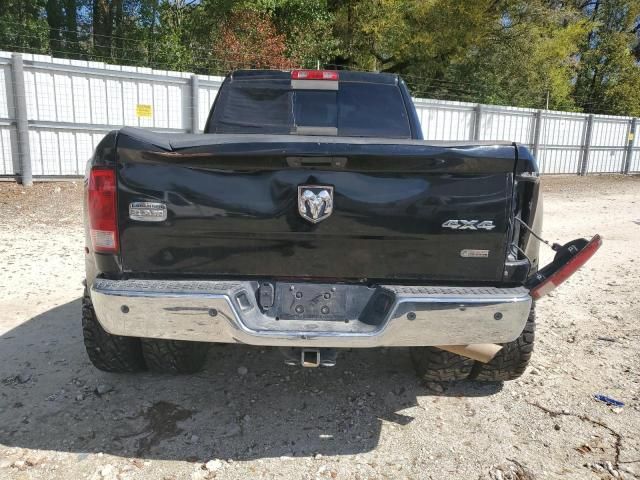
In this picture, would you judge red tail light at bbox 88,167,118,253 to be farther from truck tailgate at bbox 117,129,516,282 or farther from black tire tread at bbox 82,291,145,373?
black tire tread at bbox 82,291,145,373

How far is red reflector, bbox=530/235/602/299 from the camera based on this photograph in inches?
96.6

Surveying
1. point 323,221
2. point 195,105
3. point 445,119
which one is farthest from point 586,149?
point 323,221

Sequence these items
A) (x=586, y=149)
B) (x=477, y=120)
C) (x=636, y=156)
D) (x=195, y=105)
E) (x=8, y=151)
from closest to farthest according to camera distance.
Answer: (x=8, y=151), (x=195, y=105), (x=477, y=120), (x=586, y=149), (x=636, y=156)

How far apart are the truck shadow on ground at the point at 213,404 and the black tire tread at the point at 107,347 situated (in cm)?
15

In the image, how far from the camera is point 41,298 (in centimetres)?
486

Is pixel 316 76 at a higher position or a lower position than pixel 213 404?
higher

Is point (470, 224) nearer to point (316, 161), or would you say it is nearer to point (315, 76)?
point (316, 161)

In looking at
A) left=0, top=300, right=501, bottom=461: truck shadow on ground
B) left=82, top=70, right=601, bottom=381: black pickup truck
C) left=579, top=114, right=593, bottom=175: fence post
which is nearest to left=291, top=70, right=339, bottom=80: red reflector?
left=82, top=70, right=601, bottom=381: black pickup truck

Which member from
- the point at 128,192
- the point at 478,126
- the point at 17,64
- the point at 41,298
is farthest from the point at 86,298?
the point at 478,126

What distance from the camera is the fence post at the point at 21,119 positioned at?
9373 mm

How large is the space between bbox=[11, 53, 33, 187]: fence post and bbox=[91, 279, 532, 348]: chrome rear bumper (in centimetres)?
865

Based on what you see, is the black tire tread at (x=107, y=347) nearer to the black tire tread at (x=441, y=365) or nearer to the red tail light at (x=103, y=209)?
the red tail light at (x=103, y=209)

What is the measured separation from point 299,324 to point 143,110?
9802mm

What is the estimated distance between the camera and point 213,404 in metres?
3.12
